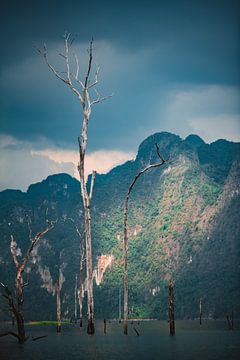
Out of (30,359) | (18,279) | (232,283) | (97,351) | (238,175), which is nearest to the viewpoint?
(30,359)

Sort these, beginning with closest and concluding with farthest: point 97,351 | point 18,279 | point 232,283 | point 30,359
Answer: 1. point 30,359
2. point 97,351
3. point 18,279
4. point 232,283

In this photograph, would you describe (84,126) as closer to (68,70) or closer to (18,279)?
(68,70)

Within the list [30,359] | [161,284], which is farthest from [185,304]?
[30,359]

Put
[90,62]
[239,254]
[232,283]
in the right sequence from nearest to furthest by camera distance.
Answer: [90,62] < [232,283] < [239,254]

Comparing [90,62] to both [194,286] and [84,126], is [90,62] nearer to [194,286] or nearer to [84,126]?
[84,126]

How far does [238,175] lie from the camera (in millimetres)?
196250

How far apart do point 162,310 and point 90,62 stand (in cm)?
15048

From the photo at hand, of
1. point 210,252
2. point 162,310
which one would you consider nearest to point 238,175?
point 210,252

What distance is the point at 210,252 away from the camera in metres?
194

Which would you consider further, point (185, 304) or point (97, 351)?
point (185, 304)

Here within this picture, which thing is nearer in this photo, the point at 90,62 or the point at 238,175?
the point at 90,62

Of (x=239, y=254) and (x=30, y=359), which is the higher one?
(x=239, y=254)

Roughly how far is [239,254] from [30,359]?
161 m

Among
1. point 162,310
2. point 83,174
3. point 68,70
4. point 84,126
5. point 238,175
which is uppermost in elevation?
point 238,175
